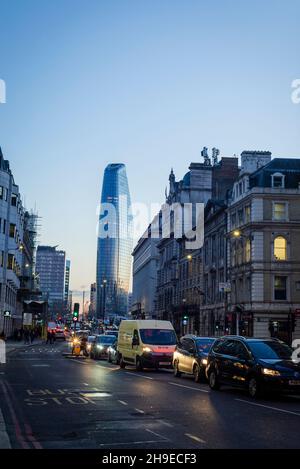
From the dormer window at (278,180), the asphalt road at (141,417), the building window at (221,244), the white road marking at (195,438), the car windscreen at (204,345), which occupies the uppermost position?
the dormer window at (278,180)

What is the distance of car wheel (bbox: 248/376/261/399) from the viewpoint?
1714 cm

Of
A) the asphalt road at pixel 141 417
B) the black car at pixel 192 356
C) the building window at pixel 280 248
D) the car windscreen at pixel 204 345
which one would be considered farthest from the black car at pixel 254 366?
the building window at pixel 280 248

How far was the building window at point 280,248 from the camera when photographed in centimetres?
5469

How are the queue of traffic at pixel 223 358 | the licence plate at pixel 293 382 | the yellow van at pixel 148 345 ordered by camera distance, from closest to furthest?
the licence plate at pixel 293 382
the queue of traffic at pixel 223 358
the yellow van at pixel 148 345

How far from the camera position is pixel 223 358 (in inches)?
758

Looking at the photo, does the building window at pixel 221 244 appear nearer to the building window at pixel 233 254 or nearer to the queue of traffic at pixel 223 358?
the building window at pixel 233 254

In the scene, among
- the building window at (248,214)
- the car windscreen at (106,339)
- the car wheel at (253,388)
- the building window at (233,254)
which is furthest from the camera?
the building window at (233,254)

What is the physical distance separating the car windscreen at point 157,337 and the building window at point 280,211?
28520 mm

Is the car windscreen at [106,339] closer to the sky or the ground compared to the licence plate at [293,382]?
closer to the sky

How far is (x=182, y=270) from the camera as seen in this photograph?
280ft

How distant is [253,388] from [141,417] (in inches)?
229

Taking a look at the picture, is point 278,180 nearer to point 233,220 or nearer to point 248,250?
point 233,220
